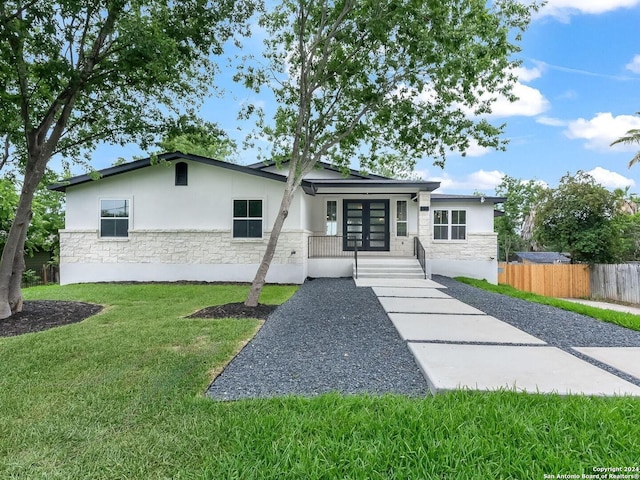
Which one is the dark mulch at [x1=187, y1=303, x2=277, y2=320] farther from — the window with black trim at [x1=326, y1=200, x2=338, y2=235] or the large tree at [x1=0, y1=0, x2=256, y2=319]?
the window with black trim at [x1=326, y1=200, x2=338, y2=235]

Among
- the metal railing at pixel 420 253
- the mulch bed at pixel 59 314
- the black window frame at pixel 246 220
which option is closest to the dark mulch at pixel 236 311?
the mulch bed at pixel 59 314

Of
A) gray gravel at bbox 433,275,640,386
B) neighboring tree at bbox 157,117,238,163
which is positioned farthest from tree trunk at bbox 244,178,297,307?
gray gravel at bbox 433,275,640,386

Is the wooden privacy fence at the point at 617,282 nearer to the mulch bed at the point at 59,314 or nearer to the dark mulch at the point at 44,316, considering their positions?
the mulch bed at the point at 59,314

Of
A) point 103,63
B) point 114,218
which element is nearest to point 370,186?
point 103,63

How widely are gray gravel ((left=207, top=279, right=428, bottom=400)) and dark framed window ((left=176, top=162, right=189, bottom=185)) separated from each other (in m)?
7.15

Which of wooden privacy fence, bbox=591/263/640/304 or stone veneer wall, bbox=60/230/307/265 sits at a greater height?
stone veneer wall, bbox=60/230/307/265

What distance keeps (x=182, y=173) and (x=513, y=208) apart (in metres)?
27.9

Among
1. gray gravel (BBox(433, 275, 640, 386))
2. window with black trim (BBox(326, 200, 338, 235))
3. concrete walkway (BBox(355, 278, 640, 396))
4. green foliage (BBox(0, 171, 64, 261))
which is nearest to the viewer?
concrete walkway (BBox(355, 278, 640, 396))

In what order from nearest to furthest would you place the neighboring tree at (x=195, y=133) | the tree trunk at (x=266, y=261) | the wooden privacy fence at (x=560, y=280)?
the tree trunk at (x=266, y=261) → the neighboring tree at (x=195, y=133) → the wooden privacy fence at (x=560, y=280)

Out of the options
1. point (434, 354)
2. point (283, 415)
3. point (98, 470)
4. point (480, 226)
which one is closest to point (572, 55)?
point (480, 226)

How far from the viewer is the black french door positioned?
14055 mm

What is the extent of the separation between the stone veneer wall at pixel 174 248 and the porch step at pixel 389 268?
2231 mm

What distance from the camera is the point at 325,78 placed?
7504 mm

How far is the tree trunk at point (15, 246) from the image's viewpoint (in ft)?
19.8
